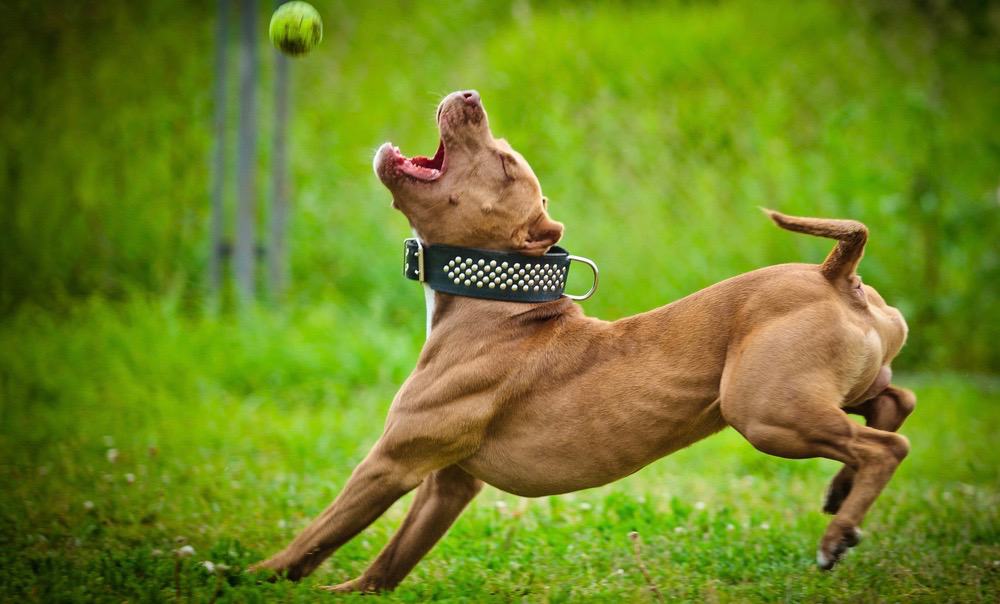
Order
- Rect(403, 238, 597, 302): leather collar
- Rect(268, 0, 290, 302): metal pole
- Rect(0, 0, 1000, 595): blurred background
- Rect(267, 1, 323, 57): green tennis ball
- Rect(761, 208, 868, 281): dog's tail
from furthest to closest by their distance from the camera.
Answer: Rect(268, 0, 290, 302): metal pole, Rect(0, 0, 1000, 595): blurred background, Rect(267, 1, 323, 57): green tennis ball, Rect(403, 238, 597, 302): leather collar, Rect(761, 208, 868, 281): dog's tail

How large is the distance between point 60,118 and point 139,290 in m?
1.81

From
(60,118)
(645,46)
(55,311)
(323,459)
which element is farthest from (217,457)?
(645,46)

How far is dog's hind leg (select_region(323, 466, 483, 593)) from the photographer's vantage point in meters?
3.91

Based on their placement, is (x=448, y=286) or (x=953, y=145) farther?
(x=953, y=145)

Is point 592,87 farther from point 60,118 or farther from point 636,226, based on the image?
point 60,118

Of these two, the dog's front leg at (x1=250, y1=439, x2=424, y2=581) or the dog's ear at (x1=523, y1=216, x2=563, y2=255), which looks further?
the dog's ear at (x1=523, y1=216, x2=563, y2=255)

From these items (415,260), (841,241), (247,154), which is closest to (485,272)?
(415,260)

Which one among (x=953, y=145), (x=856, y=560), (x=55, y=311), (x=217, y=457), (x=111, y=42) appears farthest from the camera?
(x=111, y=42)

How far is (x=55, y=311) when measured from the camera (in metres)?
8.20

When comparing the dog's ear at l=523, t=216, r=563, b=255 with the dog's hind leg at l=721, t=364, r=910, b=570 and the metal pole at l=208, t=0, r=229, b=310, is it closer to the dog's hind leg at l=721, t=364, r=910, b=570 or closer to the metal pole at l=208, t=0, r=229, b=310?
the dog's hind leg at l=721, t=364, r=910, b=570

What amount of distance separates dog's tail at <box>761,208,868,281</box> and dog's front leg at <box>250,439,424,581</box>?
1517 millimetres

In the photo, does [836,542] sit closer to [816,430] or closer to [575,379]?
[816,430]

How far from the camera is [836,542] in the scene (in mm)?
3377

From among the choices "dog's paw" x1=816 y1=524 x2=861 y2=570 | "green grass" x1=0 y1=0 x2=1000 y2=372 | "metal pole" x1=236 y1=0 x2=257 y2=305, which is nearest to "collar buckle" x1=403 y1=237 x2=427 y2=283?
"dog's paw" x1=816 y1=524 x2=861 y2=570
